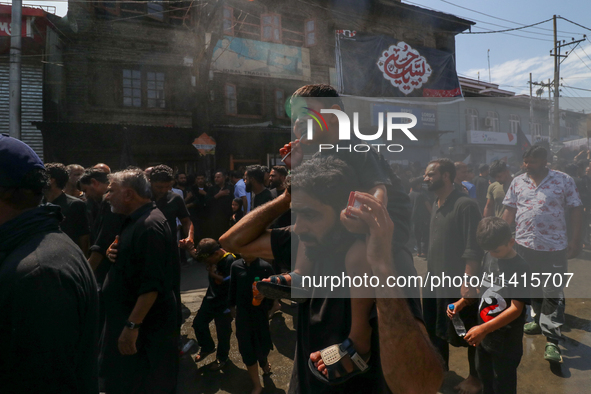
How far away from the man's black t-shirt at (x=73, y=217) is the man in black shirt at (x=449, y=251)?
3.55 meters

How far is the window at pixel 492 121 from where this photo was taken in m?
19.0

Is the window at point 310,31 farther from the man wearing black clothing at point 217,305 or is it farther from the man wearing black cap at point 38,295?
the man wearing black cap at point 38,295

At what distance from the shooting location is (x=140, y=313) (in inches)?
95.0

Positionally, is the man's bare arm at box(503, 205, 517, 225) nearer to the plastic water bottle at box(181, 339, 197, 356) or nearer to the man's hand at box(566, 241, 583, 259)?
the man's hand at box(566, 241, 583, 259)

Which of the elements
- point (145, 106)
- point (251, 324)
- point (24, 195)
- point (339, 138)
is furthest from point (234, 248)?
point (145, 106)

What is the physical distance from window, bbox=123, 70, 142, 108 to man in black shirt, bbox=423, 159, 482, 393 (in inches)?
464

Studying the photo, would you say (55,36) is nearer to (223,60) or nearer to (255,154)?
(223,60)

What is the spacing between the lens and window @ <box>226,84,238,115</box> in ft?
45.1

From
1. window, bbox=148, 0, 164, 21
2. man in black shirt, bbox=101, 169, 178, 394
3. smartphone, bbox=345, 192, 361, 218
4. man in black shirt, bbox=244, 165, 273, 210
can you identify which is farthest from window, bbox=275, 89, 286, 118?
smartphone, bbox=345, 192, 361, 218

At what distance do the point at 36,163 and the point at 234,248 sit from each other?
36.8 inches

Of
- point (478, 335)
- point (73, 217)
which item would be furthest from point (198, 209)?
point (478, 335)

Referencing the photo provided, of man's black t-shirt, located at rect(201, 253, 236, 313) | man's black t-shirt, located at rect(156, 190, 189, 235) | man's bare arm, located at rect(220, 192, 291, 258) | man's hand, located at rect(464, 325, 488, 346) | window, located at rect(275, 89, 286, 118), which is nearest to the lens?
man's bare arm, located at rect(220, 192, 291, 258)

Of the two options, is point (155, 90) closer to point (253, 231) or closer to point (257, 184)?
point (257, 184)

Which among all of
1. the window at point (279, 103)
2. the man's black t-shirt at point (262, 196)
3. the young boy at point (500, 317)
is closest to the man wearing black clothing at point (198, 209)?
the man's black t-shirt at point (262, 196)
